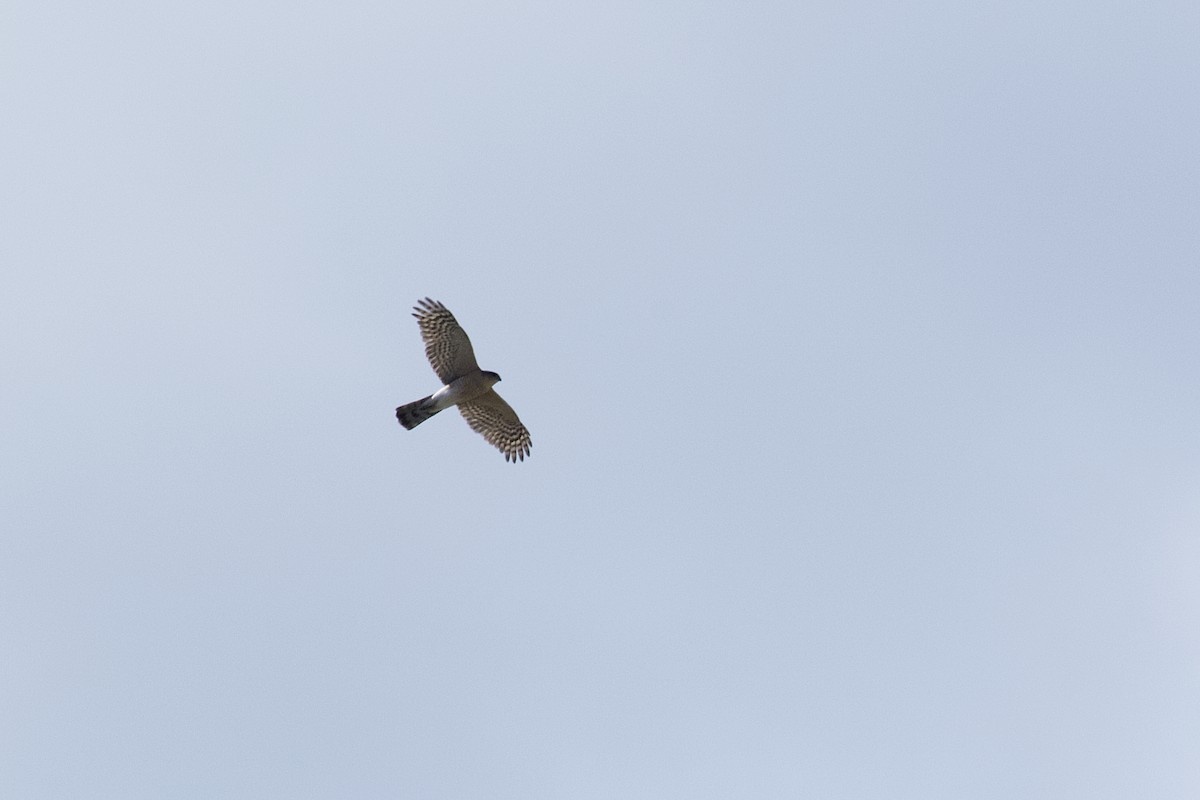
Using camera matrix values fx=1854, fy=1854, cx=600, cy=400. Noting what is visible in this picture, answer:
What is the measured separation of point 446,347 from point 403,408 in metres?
1.66

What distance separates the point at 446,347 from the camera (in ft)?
122

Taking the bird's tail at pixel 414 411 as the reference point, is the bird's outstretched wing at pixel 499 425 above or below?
above

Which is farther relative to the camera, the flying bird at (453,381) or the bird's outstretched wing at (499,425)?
the bird's outstretched wing at (499,425)

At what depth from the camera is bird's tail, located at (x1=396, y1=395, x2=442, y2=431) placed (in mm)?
37812

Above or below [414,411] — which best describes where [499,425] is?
above

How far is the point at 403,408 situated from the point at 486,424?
2022mm

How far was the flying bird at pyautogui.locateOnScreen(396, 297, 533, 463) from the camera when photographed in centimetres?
3709

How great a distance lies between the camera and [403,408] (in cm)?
3784

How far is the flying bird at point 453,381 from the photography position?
37094 mm

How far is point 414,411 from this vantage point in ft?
124

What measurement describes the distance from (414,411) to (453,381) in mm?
1069

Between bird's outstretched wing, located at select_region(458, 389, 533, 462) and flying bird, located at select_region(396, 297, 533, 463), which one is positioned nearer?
flying bird, located at select_region(396, 297, 533, 463)

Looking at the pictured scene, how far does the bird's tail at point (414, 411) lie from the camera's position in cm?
3781

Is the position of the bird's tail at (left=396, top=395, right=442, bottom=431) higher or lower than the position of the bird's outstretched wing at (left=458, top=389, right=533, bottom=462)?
lower
